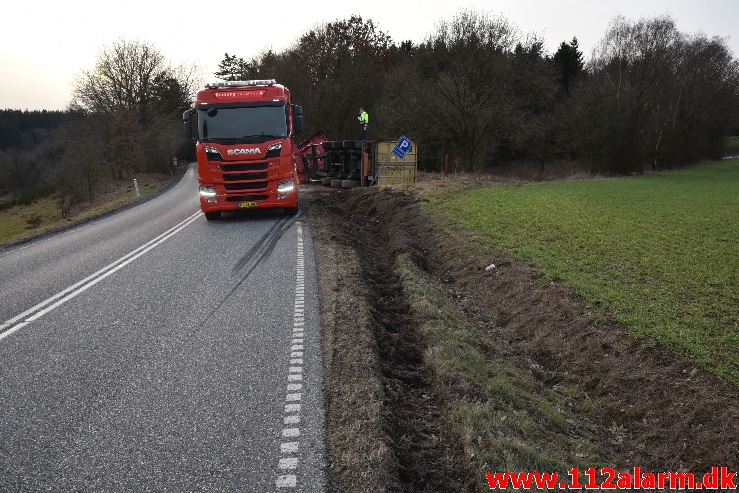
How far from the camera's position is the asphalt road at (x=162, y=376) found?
348 centimetres

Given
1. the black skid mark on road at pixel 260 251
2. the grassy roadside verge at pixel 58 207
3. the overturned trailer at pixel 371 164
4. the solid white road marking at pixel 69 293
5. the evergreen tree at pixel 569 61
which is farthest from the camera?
the evergreen tree at pixel 569 61

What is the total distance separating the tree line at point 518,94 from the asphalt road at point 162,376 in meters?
24.2

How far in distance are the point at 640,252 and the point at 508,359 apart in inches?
195

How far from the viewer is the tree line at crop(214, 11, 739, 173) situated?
31.2m

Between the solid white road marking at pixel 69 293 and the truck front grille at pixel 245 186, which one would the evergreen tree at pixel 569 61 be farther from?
the solid white road marking at pixel 69 293

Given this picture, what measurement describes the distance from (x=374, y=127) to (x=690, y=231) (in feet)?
98.3

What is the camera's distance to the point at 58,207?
30.0 meters

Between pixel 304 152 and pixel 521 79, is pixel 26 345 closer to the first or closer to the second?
pixel 304 152

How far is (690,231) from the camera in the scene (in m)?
11.5

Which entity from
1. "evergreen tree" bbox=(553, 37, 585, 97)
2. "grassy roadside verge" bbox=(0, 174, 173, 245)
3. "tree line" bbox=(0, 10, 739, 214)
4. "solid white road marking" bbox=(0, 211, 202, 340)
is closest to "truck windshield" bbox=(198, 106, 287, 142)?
"solid white road marking" bbox=(0, 211, 202, 340)

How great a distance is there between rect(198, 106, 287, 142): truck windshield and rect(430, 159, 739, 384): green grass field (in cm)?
548

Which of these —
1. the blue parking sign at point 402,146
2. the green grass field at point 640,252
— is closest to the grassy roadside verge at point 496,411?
the green grass field at point 640,252

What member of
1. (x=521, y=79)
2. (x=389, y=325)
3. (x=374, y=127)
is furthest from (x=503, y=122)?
(x=389, y=325)

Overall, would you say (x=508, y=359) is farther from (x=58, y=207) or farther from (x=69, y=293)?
(x=58, y=207)
